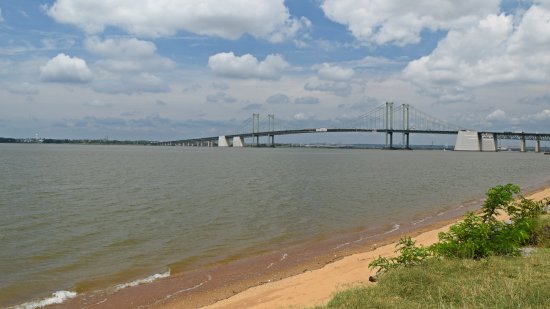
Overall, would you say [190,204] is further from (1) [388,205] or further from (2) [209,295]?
(2) [209,295]

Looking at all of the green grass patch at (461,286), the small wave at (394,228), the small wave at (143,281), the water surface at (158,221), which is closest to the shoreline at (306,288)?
the green grass patch at (461,286)

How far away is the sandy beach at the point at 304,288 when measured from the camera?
7.95 metres

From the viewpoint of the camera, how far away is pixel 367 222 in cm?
1967

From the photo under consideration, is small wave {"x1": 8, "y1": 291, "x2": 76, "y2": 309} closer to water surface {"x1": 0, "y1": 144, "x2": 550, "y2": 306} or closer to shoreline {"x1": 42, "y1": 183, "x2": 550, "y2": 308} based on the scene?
shoreline {"x1": 42, "y1": 183, "x2": 550, "y2": 308}

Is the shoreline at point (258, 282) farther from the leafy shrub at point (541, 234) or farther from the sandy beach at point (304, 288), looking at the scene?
the leafy shrub at point (541, 234)

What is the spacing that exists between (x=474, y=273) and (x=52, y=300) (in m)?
8.35

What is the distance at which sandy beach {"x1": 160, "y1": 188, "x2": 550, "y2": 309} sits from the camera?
795cm

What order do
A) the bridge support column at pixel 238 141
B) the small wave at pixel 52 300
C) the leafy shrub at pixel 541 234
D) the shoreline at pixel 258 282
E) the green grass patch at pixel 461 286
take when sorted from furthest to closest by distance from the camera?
the bridge support column at pixel 238 141
the small wave at pixel 52 300
the leafy shrub at pixel 541 234
the shoreline at pixel 258 282
the green grass patch at pixel 461 286

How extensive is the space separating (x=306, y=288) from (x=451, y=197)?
23.3 m

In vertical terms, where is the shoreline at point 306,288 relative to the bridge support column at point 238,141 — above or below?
below

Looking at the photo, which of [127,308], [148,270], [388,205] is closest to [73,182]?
[388,205]

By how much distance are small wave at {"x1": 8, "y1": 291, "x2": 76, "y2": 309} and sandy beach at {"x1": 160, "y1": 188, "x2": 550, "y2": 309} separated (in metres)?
2.41

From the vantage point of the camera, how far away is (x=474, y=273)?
7082 millimetres

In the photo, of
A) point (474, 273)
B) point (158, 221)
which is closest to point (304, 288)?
point (474, 273)
